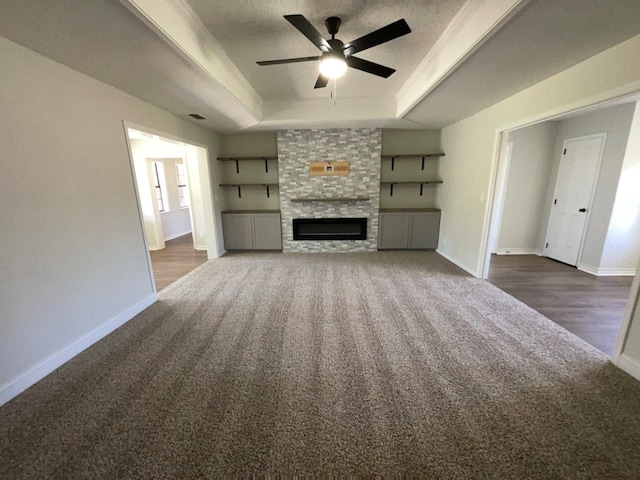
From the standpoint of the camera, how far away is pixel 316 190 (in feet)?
17.2

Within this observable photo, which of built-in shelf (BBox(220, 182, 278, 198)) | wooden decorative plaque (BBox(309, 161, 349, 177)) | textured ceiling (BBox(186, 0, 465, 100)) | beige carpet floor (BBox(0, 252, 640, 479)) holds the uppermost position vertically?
textured ceiling (BBox(186, 0, 465, 100))

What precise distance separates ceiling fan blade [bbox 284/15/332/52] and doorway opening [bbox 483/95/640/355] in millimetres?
2711

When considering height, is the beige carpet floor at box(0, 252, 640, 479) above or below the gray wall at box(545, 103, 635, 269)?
below

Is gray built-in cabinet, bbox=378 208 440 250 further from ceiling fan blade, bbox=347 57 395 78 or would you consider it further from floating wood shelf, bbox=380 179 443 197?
ceiling fan blade, bbox=347 57 395 78

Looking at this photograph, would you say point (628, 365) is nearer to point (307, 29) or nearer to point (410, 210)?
point (307, 29)

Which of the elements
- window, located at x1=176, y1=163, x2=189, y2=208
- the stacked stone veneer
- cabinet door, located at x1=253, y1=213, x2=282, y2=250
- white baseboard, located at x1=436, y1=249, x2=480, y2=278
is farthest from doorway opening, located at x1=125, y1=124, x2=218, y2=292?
white baseboard, located at x1=436, y1=249, x2=480, y2=278

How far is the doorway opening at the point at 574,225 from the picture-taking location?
3090 mm

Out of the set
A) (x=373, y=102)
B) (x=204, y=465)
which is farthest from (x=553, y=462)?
(x=373, y=102)

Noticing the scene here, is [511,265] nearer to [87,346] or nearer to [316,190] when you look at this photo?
[316,190]

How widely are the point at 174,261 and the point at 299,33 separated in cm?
439

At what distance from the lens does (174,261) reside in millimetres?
4945

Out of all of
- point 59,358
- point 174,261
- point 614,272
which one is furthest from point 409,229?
point 59,358

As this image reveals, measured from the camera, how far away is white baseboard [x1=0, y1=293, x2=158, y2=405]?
1.78 m

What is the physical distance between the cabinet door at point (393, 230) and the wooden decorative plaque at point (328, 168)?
4.01 ft
